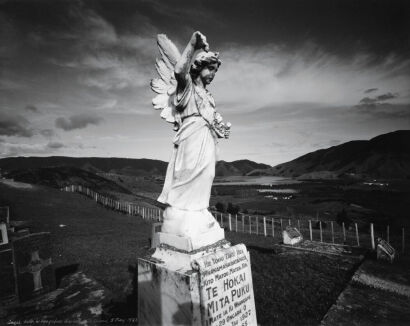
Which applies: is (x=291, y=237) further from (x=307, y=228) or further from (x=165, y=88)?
(x=165, y=88)

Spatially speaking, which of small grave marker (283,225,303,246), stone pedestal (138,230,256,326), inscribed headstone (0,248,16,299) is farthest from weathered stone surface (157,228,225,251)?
small grave marker (283,225,303,246)

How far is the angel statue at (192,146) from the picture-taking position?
2.95 m

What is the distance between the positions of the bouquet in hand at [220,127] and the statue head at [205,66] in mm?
464

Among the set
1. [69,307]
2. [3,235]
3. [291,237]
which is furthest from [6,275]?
[291,237]

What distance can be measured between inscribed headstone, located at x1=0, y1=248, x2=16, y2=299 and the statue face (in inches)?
211

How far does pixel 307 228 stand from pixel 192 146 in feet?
43.8

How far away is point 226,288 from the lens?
2822 mm

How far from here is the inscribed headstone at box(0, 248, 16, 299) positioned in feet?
16.9

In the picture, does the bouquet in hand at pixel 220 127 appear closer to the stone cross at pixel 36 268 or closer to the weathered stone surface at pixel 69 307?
the weathered stone surface at pixel 69 307

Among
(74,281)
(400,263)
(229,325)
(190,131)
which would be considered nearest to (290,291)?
(400,263)

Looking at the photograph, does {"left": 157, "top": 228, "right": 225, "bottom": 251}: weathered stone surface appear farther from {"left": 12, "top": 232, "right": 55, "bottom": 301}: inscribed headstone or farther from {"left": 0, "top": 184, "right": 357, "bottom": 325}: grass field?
{"left": 12, "top": 232, "right": 55, "bottom": 301}: inscribed headstone

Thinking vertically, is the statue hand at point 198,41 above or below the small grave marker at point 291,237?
above

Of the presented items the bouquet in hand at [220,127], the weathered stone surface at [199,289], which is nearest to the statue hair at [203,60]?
the bouquet in hand at [220,127]

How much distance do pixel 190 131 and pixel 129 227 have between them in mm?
11659
